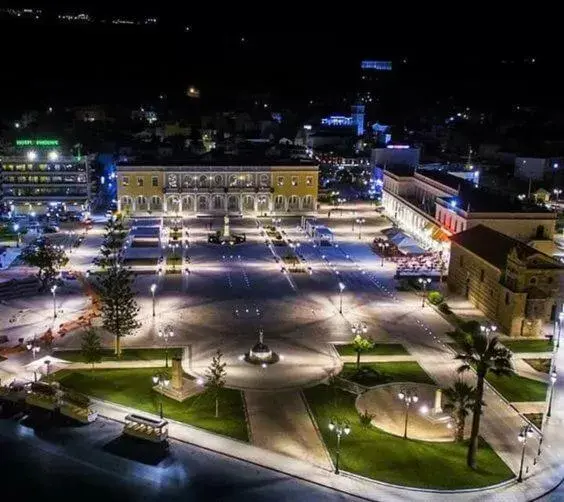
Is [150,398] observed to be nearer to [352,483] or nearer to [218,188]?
Answer: [352,483]

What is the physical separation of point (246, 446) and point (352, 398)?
377 inches

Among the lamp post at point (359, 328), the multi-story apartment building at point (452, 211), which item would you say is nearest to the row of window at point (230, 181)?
the multi-story apartment building at point (452, 211)

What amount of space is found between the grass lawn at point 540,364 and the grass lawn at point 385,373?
879cm

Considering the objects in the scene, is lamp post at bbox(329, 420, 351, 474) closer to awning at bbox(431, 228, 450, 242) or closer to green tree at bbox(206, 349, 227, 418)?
green tree at bbox(206, 349, 227, 418)

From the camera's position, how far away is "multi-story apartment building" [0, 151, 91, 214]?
110438 millimetres

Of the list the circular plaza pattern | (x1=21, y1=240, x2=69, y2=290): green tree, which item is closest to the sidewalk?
the circular plaza pattern

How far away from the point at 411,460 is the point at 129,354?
24.0 metres

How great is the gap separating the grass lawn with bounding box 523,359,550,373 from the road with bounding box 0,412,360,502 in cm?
2359

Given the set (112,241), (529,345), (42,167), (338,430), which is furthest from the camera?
(42,167)

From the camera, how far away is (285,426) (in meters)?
40.9

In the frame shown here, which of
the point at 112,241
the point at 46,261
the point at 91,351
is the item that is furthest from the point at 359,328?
the point at 46,261

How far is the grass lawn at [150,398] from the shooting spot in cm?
4106

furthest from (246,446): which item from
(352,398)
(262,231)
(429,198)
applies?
(429,198)

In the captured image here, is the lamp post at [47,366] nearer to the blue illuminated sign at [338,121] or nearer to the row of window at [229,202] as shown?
the row of window at [229,202]
